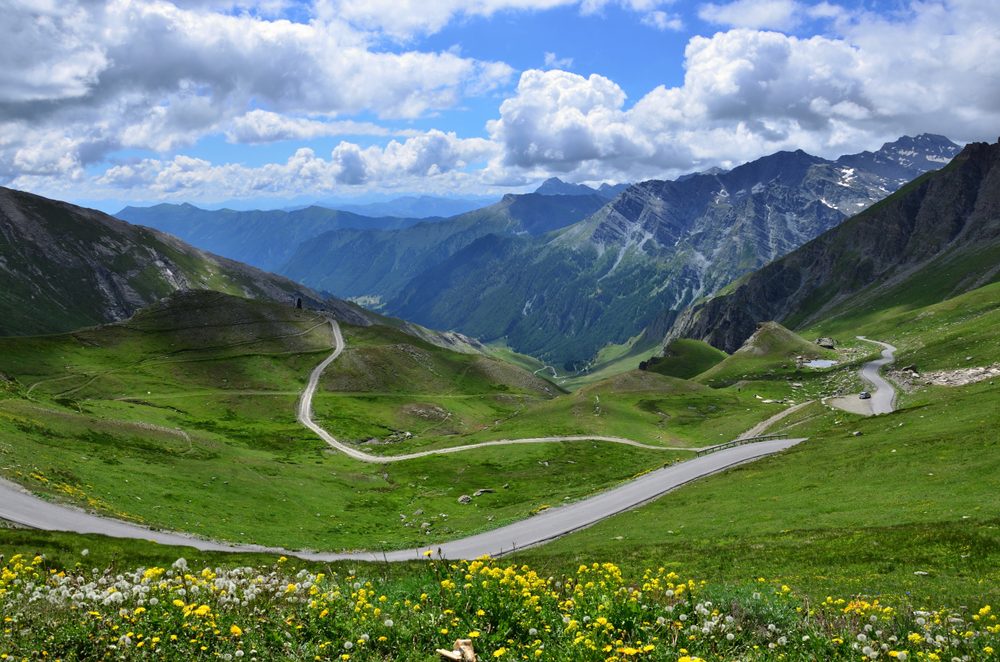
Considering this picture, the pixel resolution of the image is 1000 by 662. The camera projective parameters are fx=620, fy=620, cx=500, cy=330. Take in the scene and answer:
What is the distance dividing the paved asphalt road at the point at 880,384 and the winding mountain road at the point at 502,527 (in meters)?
32.6

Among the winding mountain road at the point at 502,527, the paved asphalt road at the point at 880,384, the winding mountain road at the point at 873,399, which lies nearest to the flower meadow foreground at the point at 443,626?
the winding mountain road at the point at 502,527

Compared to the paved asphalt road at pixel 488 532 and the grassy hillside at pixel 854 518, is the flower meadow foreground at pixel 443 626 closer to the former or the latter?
the grassy hillside at pixel 854 518

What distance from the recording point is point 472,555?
50.1m

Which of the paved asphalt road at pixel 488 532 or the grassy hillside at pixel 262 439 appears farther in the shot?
the grassy hillside at pixel 262 439

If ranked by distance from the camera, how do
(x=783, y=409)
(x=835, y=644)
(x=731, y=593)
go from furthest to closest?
(x=783, y=409), (x=731, y=593), (x=835, y=644)

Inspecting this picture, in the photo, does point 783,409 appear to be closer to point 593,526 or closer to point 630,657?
point 593,526

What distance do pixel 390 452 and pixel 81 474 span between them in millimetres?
67547

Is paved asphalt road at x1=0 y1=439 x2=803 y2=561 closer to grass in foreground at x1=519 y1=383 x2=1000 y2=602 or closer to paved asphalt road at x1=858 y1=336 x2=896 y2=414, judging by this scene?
grass in foreground at x1=519 y1=383 x2=1000 y2=602

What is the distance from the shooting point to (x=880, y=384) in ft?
438

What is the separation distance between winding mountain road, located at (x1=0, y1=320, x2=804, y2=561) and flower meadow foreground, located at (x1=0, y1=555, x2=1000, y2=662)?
15.3 metres

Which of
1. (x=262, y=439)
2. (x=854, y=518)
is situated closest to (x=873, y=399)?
(x=854, y=518)

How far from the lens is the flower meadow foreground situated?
11852 mm

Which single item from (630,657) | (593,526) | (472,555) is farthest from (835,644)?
(593,526)

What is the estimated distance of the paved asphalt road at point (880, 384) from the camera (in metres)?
113
